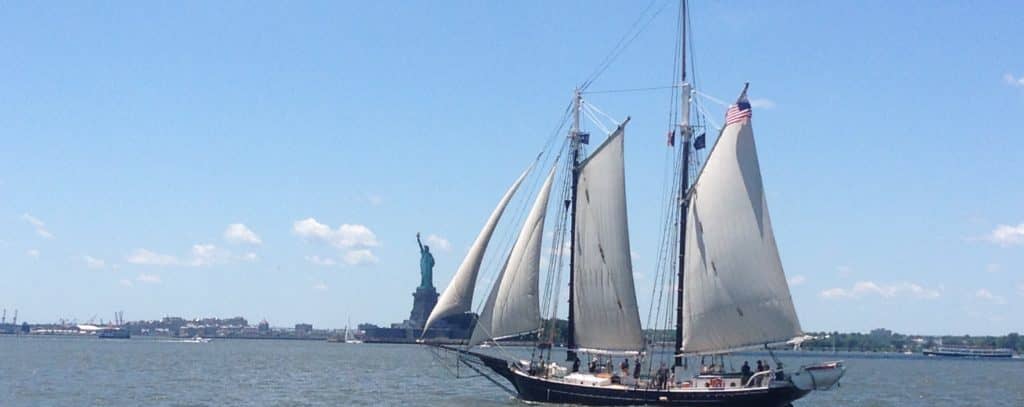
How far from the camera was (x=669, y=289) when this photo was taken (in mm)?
53000

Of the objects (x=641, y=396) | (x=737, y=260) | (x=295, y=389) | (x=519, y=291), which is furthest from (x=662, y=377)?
(x=295, y=389)

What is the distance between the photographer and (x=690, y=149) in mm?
52750

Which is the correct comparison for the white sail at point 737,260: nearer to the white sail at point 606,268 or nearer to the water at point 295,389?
the white sail at point 606,268

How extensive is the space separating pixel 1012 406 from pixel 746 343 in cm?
2513

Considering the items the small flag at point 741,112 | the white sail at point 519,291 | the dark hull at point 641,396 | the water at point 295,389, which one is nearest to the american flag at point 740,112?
the small flag at point 741,112

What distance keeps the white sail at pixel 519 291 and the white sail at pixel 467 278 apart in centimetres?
116

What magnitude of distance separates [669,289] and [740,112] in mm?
8272

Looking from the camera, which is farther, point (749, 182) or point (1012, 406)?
point (1012, 406)

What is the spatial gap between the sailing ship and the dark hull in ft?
0.15

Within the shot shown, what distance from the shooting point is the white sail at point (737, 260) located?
49562 mm

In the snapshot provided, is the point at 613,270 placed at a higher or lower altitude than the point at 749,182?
lower

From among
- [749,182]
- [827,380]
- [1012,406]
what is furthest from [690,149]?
[1012,406]

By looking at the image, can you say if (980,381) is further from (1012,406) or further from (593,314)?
(593,314)

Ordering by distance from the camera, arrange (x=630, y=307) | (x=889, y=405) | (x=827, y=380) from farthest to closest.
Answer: (x=889, y=405) → (x=630, y=307) → (x=827, y=380)
